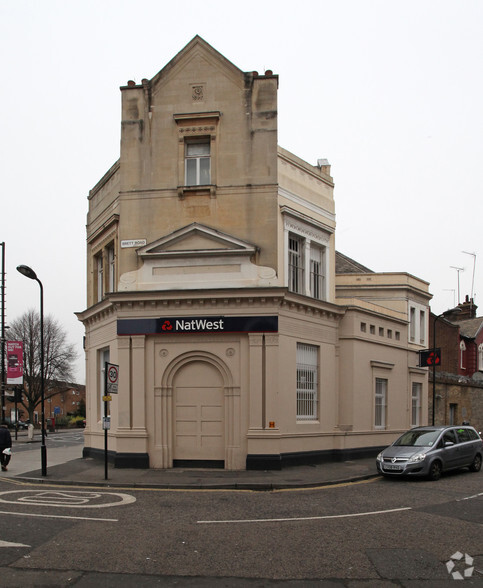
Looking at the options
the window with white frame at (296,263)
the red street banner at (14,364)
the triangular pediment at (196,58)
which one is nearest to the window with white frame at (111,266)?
the triangular pediment at (196,58)

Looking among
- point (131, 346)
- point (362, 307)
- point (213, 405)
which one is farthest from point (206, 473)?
point (362, 307)

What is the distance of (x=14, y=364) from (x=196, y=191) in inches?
816

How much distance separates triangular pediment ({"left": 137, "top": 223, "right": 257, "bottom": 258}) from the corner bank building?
0.04m

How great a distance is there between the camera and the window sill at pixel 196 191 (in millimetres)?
19781

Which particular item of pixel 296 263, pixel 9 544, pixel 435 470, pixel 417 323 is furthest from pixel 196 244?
pixel 417 323

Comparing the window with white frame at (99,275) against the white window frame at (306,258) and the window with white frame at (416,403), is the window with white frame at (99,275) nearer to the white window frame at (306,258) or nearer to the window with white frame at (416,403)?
the white window frame at (306,258)

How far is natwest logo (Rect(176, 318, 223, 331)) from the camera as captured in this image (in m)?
19.2

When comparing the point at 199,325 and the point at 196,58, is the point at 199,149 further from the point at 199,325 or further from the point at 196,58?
the point at 199,325

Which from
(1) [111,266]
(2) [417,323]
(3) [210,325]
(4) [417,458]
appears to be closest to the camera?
(4) [417,458]

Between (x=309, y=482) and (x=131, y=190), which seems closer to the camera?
(x=309, y=482)

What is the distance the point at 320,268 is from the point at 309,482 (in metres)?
8.27

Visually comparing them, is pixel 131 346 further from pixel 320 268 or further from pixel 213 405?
pixel 320 268

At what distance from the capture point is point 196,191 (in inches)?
783

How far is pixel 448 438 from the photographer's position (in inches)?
743
